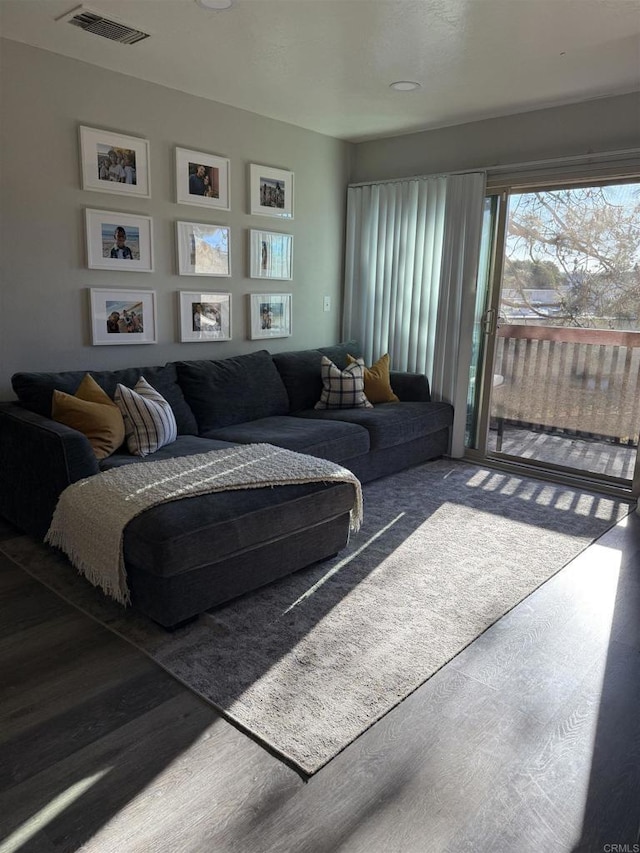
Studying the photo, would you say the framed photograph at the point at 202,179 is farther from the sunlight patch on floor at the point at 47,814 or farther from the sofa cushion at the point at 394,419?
the sunlight patch on floor at the point at 47,814

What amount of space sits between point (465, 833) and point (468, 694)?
57 cm

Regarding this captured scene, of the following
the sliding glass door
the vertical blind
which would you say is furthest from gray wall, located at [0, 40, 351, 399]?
the sliding glass door

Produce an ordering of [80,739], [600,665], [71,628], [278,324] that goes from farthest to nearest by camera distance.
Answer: [278,324] → [71,628] → [600,665] → [80,739]

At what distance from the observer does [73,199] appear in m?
3.56

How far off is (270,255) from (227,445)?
1883 mm

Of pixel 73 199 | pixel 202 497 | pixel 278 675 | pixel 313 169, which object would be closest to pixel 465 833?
pixel 278 675

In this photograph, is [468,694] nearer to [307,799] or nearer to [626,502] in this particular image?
[307,799]

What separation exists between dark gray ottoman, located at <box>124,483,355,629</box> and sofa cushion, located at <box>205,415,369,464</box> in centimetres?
79

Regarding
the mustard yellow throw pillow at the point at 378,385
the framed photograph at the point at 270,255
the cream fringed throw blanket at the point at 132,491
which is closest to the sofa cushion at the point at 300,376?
the mustard yellow throw pillow at the point at 378,385

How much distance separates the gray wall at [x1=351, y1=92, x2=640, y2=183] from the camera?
3855mm

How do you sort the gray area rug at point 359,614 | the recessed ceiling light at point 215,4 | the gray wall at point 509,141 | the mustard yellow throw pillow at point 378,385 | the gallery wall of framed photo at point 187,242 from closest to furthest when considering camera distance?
1. the gray area rug at point 359,614
2. the recessed ceiling light at point 215,4
3. the gallery wall of framed photo at point 187,242
4. the gray wall at point 509,141
5. the mustard yellow throw pillow at point 378,385

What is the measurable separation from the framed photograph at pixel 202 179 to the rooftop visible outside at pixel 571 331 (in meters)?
2.06

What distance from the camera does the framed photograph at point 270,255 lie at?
4.55 meters

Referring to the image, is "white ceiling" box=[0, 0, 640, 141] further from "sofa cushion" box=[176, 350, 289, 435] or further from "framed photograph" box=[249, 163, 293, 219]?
"sofa cushion" box=[176, 350, 289, 435]
